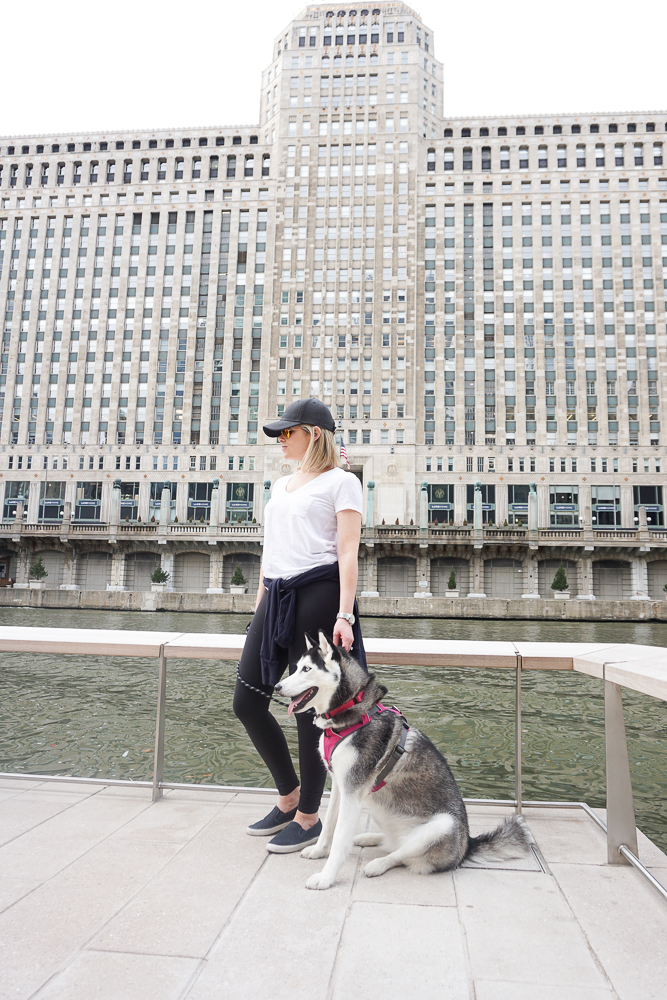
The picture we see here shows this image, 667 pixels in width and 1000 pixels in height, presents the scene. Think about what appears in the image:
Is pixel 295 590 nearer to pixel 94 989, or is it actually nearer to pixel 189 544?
pixel 94 989

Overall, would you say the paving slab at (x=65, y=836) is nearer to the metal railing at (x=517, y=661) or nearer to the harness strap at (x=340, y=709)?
the metal railing at (x=517, y=661)

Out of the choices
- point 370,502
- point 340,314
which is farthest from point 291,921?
point 340,314

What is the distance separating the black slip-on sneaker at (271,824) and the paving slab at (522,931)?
3.24 feet

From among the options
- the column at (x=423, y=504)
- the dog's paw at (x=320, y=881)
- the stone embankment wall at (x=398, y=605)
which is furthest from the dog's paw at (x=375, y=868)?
the column at (x=423, y=504)

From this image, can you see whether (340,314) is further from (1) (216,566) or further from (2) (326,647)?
(2) (326,647)

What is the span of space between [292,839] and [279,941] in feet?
2.98

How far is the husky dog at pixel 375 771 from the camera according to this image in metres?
2.85

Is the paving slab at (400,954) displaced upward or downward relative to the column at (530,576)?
downward

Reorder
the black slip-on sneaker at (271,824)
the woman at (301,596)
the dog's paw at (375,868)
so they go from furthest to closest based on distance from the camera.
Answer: the black slip-on sneaker at (271,824), the woman at (301,596), the dog's paw at (375,868)

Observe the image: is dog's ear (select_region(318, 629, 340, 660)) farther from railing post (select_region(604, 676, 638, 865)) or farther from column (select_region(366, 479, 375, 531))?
column (select_region(366, 479, 375, 531))

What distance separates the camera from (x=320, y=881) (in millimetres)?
2785

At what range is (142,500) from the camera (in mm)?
54438

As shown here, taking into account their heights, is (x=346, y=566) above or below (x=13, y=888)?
above

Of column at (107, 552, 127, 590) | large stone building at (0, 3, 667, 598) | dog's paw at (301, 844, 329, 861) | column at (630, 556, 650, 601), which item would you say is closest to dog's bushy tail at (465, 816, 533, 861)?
dog's paw at (301, 844, 329, 861)
